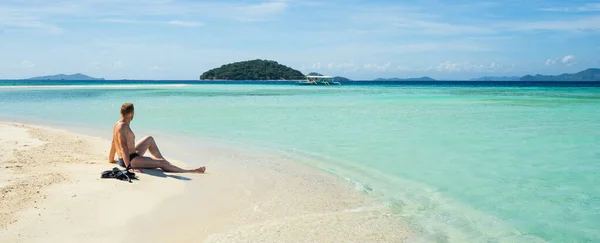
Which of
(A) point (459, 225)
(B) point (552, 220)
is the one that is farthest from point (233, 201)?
(B) point (552, 220)

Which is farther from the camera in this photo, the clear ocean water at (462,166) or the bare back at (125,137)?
the bare back at (125,137)

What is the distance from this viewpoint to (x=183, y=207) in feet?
19.4

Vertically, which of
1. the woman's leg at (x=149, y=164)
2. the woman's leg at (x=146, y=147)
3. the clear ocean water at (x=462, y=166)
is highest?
the woman's leg at (x=146, y=147)

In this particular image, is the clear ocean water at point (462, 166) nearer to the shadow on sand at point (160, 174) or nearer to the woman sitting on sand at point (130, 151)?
the shadow on sand at point (160, 174)

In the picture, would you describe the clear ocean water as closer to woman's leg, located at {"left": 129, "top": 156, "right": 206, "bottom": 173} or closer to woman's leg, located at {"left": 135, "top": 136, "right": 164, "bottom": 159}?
woman's leg, located at {"left": 129, "top": 156, "right": 206, "bottom": 173}

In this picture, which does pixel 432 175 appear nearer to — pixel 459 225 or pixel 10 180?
pixel 459 225

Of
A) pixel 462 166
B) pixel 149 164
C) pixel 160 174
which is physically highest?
pixel 149 164

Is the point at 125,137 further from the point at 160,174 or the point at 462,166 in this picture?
the point at 462,166

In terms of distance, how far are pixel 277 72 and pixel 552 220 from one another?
19412cm

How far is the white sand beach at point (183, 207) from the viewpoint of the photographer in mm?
4910

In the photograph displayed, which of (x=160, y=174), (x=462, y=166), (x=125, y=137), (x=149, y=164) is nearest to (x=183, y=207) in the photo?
(x=160, y=174)

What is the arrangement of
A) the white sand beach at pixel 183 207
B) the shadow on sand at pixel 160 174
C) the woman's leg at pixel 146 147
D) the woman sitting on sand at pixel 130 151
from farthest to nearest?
the woman's leg at pixel 146 147 → the woman sitting on sand at pixel 130 151 → the shadow on sand at pixel 160 174 → the white sand beach at pixel 183 207

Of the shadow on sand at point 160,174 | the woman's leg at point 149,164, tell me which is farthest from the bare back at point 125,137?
the shadow on sand at point 160,174

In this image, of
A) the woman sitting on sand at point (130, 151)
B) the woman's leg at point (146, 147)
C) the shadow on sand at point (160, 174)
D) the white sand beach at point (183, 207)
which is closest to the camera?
the white sand beach at point (183, 207)
